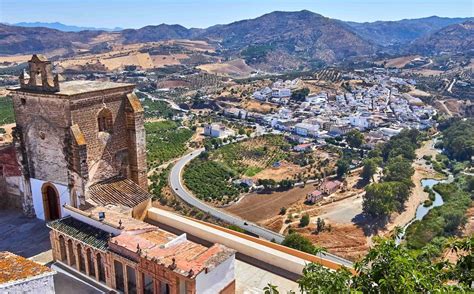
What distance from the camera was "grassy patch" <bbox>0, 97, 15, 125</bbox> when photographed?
271 feet

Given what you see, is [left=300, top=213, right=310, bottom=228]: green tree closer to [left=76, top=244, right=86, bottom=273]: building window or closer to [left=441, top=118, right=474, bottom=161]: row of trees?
[left=441, top=118, right=474, bottom=161]: row of trees

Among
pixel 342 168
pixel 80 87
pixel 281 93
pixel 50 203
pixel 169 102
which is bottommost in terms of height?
pixel 342 168

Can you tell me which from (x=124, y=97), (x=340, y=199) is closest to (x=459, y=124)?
(x=340, y=199)

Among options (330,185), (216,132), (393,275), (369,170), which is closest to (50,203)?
(393,275)

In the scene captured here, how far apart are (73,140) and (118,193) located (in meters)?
2.09

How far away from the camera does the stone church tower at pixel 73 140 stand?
40.5 ft

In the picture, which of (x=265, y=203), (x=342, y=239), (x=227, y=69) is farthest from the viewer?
(x=227, y=69)

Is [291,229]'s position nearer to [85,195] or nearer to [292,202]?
[292,202]

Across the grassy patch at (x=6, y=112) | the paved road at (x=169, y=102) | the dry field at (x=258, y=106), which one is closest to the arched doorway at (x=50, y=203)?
the grassy patch at (x=6, y=112)

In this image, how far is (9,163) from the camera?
14.1 meters

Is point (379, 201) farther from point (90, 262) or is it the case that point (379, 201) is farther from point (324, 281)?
point (324, 281)

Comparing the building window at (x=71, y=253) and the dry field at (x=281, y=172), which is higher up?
the building window at (x=71, y=253)

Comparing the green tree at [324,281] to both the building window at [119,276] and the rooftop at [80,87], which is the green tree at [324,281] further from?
the rooftop at [80,87]

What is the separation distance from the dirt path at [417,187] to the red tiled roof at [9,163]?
37125 mm
